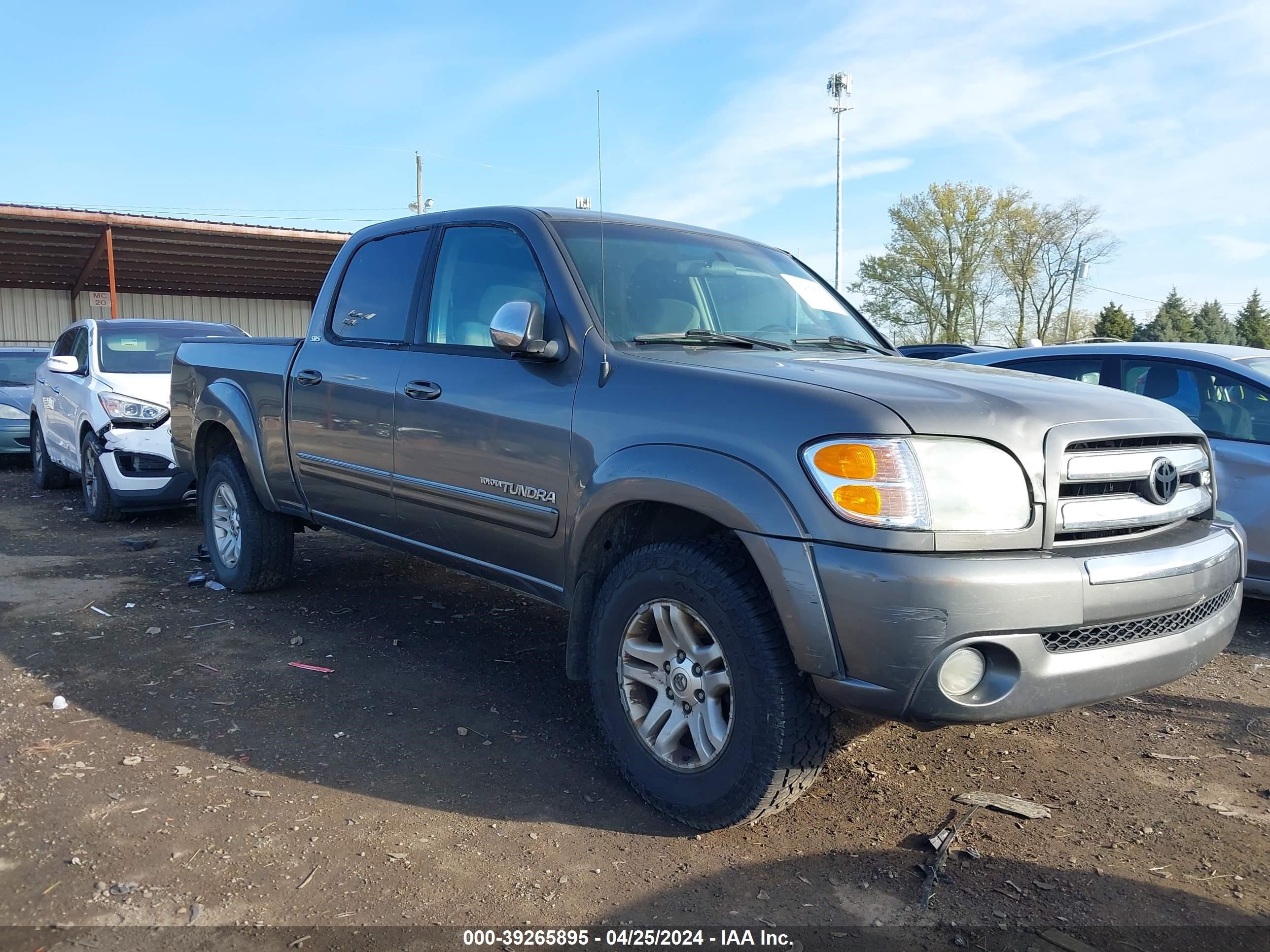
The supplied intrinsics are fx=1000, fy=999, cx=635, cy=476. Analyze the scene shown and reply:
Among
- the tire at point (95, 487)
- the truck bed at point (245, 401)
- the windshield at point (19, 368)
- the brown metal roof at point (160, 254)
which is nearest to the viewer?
the truck bed at point (245, 401)

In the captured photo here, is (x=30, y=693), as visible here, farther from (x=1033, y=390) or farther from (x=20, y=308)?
(x=20, y=308)

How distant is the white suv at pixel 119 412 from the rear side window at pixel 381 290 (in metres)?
3.22

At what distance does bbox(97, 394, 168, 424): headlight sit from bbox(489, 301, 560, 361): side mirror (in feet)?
18.3

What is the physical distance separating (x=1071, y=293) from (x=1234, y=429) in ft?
172

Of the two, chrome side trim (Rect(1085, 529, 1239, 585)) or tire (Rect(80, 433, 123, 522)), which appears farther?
tire (Rect(80, 433, 123, 522))

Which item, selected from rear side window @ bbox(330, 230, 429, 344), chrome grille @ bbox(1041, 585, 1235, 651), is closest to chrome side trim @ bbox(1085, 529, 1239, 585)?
chrome grille @ bbox(1041, 585, 1235, 651)

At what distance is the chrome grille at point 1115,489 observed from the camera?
2.71 metres

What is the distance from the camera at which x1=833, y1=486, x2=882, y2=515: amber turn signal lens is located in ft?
8.41

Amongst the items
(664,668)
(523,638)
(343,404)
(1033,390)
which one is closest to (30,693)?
(343,404)

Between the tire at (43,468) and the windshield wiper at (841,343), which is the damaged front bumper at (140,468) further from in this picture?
the windshield wiper at (841,343)

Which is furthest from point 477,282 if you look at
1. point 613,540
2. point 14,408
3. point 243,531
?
point 14,408

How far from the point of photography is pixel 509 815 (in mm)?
3129

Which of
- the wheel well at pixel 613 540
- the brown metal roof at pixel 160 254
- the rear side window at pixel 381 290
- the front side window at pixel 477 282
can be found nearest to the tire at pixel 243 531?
the rear side window at pixel 381 290

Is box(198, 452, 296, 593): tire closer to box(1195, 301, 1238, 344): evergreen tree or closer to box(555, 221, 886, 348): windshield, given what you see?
box(555, 221, 886, 348): windshield
